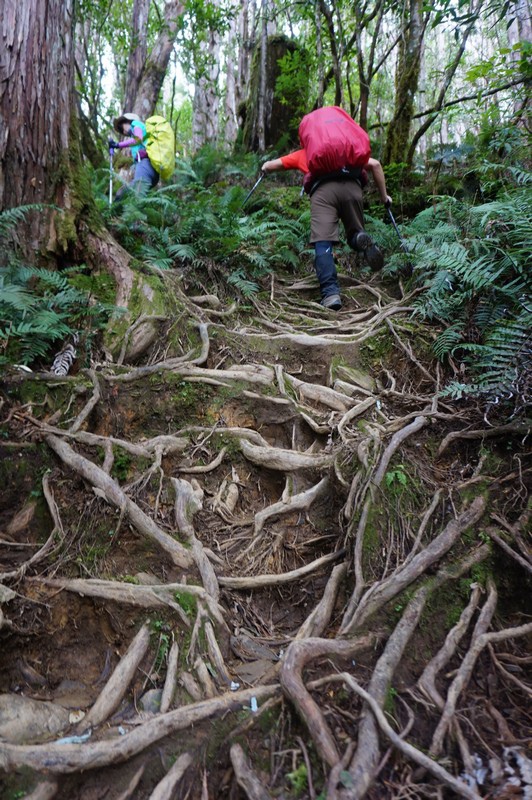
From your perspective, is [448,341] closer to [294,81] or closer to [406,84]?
[406,84]

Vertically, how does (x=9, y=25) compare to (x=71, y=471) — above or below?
above

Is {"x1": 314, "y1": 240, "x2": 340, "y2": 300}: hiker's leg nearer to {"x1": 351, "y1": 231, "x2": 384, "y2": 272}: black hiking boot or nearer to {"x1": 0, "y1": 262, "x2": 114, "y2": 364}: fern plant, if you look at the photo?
{"x1": 351, "y1": 231, "x2": 384, "y2": 272}: black hiking boot

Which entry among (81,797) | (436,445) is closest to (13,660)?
(81,797)

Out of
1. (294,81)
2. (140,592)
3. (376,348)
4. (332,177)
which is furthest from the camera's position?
(294,81)

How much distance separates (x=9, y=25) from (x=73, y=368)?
2.94 metres

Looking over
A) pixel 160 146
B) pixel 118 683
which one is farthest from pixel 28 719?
pixel 160 146

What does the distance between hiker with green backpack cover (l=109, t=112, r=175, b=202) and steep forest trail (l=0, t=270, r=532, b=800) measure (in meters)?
4.15

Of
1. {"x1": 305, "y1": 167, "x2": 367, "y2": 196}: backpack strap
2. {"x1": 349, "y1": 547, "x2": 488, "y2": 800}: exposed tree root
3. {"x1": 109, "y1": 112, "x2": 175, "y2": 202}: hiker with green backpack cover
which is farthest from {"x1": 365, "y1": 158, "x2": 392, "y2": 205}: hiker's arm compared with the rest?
{"x1": 349, "y1": 547, "x2": 488, "y2": 800}: exposed tree root

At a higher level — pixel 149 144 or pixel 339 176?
pixel 149 144

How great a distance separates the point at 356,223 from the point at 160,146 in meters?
3.83

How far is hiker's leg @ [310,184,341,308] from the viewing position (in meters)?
5.61

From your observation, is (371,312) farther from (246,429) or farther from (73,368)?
(73,368)

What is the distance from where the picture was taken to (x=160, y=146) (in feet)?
25.2

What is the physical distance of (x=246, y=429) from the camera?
13.3 feet
